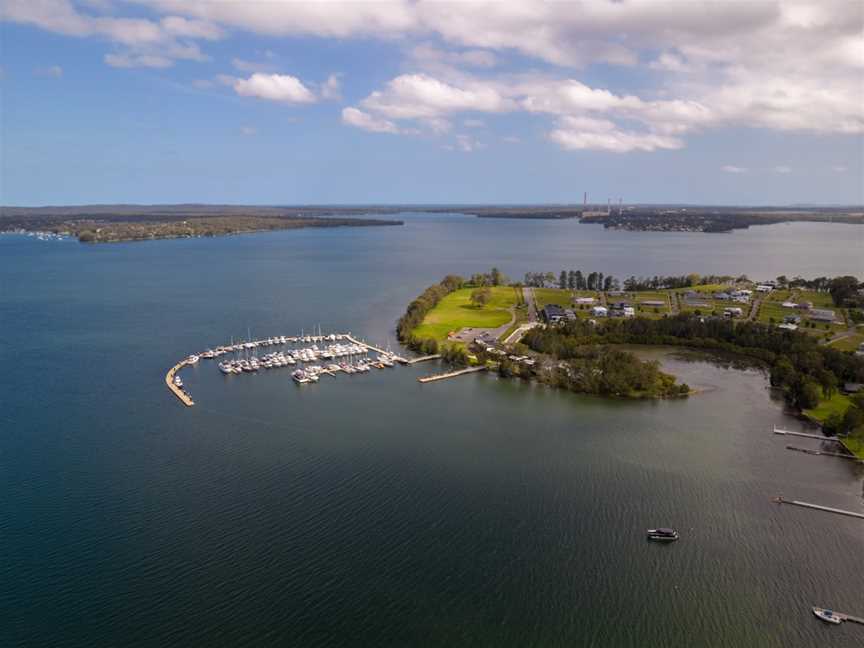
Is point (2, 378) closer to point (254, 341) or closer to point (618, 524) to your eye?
point (254, 341)

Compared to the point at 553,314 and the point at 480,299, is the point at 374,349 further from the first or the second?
the point at 480,299

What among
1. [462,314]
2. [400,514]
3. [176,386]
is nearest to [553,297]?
[462,314]

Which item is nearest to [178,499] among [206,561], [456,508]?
[206,561]

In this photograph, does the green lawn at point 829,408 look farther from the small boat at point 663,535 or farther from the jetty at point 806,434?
the small boat at point 663,535

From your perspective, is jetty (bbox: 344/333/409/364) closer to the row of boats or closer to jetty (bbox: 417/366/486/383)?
the row of boats

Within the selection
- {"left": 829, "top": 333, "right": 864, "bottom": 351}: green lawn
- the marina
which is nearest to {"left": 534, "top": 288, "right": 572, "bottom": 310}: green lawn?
the marina
